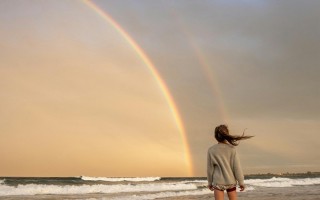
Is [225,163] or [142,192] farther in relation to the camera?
[142,192]

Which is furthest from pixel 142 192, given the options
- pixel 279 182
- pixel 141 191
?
pixel 279 182

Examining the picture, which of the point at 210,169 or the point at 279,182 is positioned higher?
the point at 279,182

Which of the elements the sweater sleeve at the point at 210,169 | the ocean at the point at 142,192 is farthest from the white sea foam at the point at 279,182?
the sweater sleeve at the point at 210,169

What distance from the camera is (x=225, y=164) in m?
6.70

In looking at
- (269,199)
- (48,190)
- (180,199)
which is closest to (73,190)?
Answer: (48,190)

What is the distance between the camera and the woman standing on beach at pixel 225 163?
6.65 meters

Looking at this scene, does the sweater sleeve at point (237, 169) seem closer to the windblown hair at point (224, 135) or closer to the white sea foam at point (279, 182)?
the windblown hair at point (224, 135)

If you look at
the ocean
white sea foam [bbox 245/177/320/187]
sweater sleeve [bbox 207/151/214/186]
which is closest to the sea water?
the ocean

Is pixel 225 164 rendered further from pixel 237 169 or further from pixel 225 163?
pixel 237 169

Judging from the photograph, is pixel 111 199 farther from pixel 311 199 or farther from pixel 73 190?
pixel 73 190

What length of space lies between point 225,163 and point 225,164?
0.02 m

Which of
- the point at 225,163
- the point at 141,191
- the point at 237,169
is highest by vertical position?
the point at 141,191

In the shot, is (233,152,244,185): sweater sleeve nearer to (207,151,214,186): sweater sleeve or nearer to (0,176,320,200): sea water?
(207,151,214,186): sweater sleeve

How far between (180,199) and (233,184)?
50.0 feet
